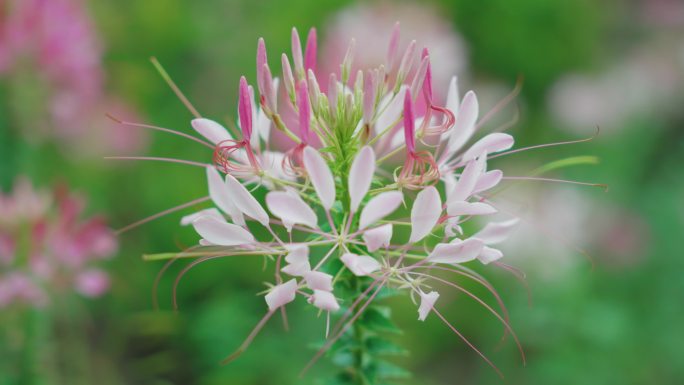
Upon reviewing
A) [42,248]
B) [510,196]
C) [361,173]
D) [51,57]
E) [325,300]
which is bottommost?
[510,196]

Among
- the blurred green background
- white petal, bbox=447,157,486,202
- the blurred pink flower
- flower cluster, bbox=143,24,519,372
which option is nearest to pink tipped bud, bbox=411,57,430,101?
flower cluster, bbox=143,24,519,372

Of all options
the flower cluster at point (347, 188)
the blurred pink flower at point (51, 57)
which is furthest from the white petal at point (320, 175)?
the blurred pink flower at point (51, 57)

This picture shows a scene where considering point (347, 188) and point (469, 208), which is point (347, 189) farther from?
point (469, 208)

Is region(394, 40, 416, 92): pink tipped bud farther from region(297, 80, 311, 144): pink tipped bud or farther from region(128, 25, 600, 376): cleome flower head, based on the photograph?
region(297, 80, 311, 144): pink tipped bud

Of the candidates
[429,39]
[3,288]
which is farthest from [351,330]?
[429,39]

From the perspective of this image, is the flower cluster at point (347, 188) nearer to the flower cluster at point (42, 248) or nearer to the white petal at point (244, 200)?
the white petal at point (244, 200)

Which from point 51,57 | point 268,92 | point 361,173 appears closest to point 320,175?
A: point 361,173

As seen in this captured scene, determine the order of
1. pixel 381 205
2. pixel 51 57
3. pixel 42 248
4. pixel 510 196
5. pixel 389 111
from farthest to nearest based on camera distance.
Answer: pixel 510 196 → pixel 51 57 → pixel 42 248 → pixel 389 111 → pixel 381 205
